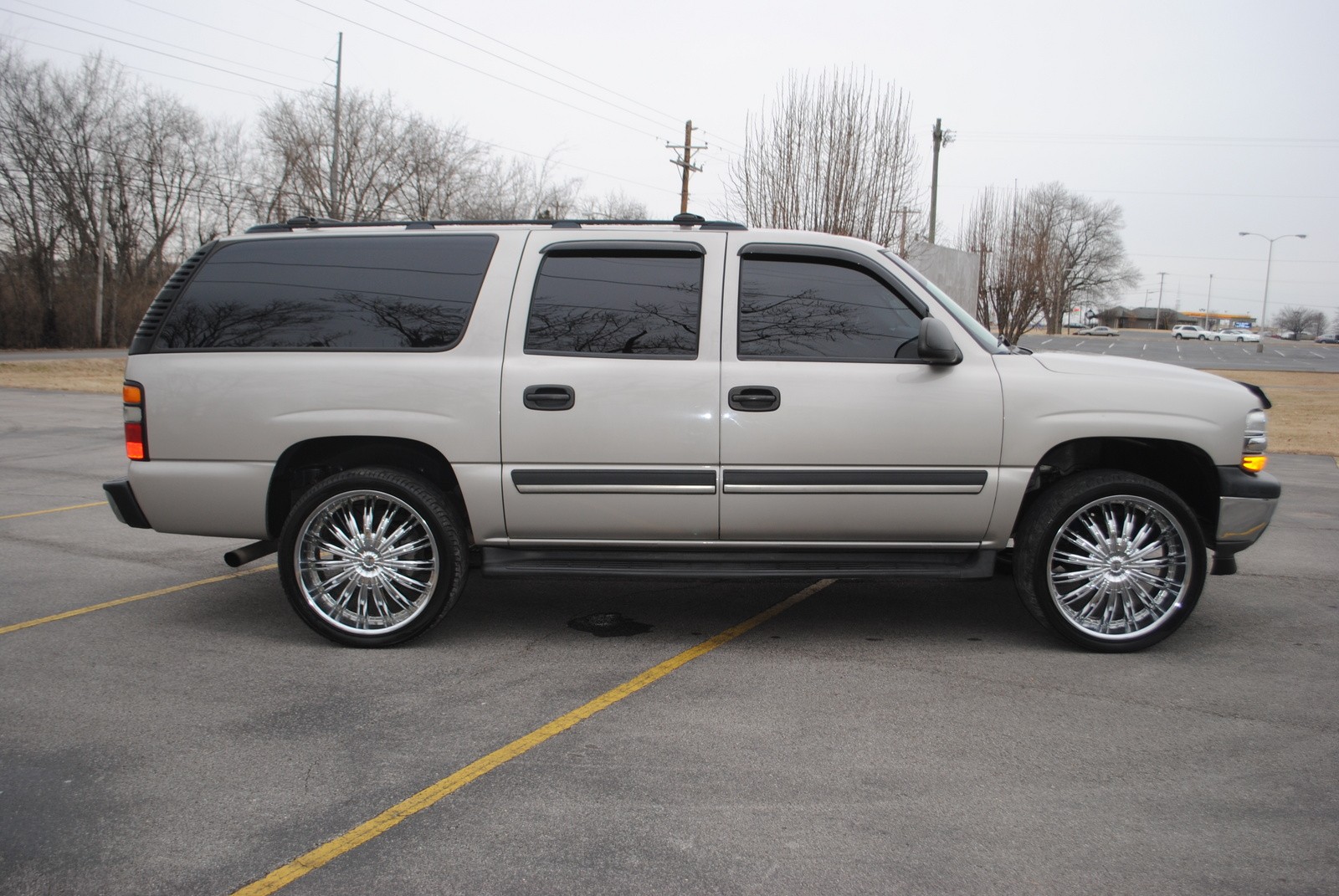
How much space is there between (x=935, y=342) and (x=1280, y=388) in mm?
29165

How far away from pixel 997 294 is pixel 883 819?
72.1 feet

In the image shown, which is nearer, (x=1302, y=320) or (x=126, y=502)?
(x=126, y=502)

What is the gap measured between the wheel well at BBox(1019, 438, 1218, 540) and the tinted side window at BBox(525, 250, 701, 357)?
1849 mm

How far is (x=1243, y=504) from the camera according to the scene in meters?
4.52

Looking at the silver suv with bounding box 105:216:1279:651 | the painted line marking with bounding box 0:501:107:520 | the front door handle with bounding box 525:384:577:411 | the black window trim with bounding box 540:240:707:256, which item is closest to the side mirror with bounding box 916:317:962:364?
the silver suv with bounding box 105:216:1279:651

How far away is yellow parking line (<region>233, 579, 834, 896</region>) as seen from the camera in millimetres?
2689

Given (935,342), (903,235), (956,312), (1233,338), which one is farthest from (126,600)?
(1233,338)

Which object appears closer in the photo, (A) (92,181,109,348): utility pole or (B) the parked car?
(A) (92,181,109,348): utility pole

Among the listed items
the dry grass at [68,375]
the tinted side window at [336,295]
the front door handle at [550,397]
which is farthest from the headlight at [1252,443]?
the dry grass at [68,375]

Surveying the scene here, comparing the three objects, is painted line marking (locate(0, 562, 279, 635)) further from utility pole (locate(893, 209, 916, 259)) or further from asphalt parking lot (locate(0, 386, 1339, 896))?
utility pole (locate(893, 209, 916, 259))

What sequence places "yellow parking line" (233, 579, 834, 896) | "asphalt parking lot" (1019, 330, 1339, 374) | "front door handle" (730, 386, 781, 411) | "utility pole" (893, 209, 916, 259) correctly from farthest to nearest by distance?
"asphalt parking lot" (1019, 330, 1339, 374)
"utility pole" (893, 209, 916, 259)
"front door handle" (730, 386, 781, 411)
"yellow parking line" (233, 579, 834, 896)

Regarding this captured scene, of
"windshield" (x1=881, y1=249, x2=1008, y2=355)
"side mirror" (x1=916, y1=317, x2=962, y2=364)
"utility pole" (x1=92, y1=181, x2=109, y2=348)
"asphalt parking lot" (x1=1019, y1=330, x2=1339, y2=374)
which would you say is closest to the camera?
"side mirror" (x1=916, y1=317, x2=962, y2=364)

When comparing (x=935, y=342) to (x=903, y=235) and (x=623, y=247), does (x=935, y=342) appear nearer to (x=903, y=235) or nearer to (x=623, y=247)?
(x=623, y=247)

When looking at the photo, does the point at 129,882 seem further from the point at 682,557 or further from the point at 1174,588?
the point at 1174,588
